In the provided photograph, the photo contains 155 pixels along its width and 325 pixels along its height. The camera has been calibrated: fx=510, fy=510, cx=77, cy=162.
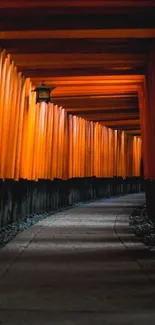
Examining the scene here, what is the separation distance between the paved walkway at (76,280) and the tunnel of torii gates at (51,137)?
2.16 metres

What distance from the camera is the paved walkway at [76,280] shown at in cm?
410

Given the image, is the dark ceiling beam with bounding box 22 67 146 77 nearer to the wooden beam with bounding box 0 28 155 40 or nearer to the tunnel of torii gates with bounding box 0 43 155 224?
the tunnel of torii gates with bounding box 0 43 155 224

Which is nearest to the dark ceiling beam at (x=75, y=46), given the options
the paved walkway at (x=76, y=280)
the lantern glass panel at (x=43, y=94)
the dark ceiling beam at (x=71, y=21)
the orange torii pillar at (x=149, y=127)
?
the orange torii pillar at (x=149, y=127)

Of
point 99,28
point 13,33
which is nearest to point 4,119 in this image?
point 13,33

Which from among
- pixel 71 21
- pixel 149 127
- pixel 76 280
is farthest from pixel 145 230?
pixel 76 280

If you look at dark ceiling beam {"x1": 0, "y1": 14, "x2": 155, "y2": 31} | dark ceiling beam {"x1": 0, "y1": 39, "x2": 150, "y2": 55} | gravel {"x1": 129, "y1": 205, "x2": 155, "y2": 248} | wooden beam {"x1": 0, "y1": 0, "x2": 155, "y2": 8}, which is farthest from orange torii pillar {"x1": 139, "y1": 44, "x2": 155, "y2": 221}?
wooden beam {"x1": 0, "y1": 0, "x2": 155, "y2": 8}

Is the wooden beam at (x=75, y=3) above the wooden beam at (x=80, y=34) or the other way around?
above

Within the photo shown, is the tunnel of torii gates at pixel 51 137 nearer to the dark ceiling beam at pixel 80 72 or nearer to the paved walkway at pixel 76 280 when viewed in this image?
the dark ceiling beam at pixel 80 72

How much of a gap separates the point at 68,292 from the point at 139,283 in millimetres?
859

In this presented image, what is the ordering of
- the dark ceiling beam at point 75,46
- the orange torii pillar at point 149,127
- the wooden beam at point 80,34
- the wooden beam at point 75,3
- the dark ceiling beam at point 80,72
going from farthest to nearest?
the dark ceiling beam at point 80,72 < the orange torii pillar at point 149,127 < the dark ceiling beam at point 75,46 < the wooden beam at point 80,34 < the wooden beam at point 75,3

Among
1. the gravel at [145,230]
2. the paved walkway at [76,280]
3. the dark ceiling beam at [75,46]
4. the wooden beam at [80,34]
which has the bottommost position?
the paved walkway at [76,280]

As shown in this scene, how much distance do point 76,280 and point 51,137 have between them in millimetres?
9197

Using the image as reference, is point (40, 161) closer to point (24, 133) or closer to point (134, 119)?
point (24, 133)

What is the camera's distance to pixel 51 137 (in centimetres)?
1455
